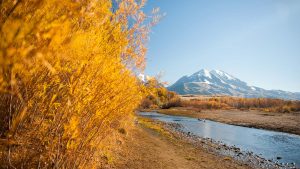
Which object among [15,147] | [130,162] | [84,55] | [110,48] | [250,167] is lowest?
[250,167]

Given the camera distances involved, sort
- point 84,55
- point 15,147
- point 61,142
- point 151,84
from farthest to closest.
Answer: point 151,84, point 15,147, point 61,142, point 84,55

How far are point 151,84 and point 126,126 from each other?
25.7 ft

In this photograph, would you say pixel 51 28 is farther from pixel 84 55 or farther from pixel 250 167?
pixel 250 167

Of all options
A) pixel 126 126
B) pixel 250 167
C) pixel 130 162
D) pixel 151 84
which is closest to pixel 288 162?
pixel 250 167

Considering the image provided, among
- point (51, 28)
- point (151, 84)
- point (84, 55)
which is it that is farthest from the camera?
point (151, 84)

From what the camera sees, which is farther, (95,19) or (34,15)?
(95,19)

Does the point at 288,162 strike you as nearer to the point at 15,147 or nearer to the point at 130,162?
the point at 130,162

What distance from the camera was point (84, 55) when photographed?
9.50 feet

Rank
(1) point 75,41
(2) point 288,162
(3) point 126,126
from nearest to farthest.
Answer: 1. (1) point 75,41
2. (3) point 126,126
3. (2) point 288,162

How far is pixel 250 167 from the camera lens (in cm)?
1445

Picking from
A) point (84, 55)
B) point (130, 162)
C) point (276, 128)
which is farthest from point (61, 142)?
point (276, 128)

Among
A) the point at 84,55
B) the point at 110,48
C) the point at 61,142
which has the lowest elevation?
the point at 61,142

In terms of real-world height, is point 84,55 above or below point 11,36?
above

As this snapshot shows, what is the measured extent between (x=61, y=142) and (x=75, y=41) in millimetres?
2221
